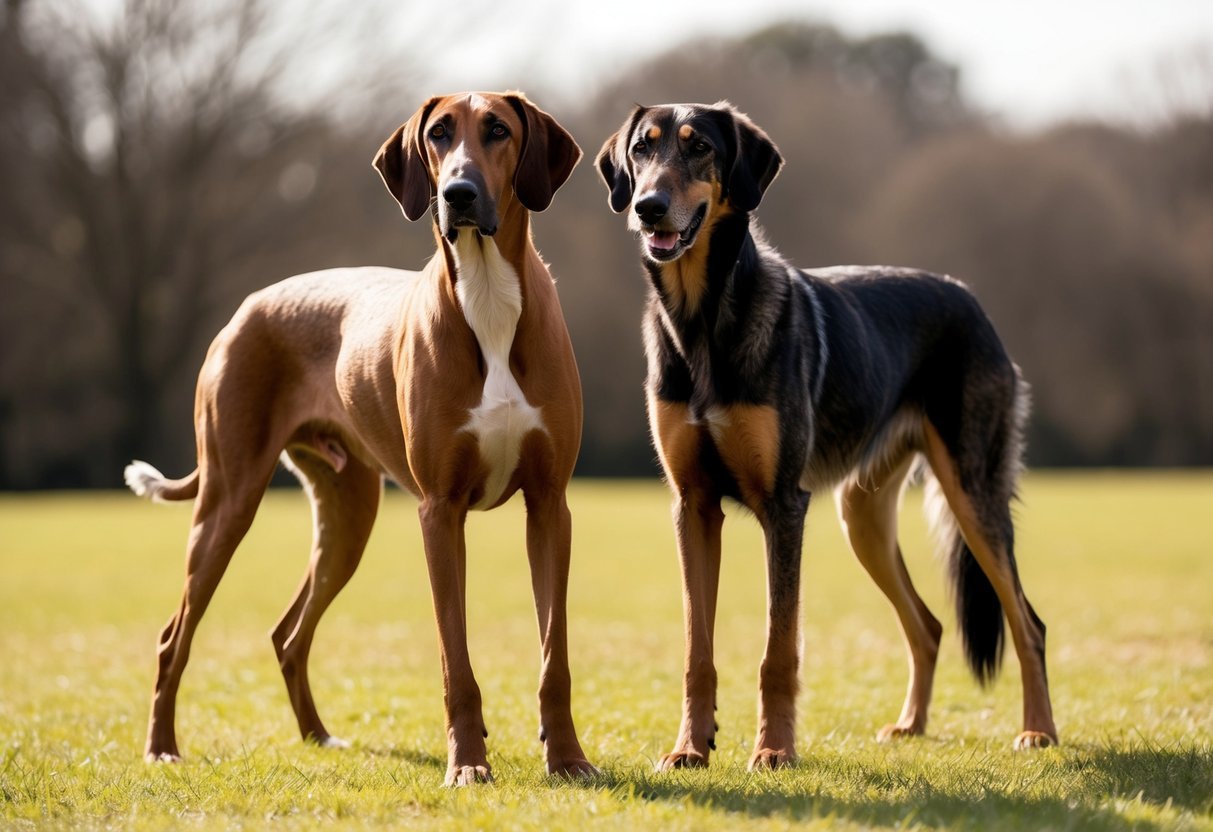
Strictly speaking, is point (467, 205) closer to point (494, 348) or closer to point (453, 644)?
point (494, 348)

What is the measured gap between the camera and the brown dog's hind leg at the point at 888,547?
678cm

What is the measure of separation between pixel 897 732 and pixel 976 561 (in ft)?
3.01

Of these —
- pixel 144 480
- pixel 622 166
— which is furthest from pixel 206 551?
pixel 622 166

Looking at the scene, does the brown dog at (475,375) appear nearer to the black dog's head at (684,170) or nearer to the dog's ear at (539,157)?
the dog's ear at (539,157)

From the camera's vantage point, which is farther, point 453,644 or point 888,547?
point 888,547

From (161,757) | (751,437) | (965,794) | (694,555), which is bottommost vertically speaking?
(161,757)

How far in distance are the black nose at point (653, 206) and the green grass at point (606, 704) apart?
1493 mm

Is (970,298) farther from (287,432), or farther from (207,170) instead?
(207,170)

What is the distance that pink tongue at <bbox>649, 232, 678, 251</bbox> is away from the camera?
535cm

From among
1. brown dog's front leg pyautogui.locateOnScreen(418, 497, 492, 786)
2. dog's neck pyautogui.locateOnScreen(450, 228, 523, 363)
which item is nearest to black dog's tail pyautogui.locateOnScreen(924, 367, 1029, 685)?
dog's neck pyautogui.locateOnScreen(450, 228, 523, 363)

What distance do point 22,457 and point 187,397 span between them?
4.64 metres

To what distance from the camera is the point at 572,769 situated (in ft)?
17.1

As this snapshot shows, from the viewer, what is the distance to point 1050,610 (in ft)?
41.7

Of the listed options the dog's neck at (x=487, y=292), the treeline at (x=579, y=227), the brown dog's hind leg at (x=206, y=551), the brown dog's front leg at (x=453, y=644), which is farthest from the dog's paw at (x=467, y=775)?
the treeline at (x=579, y=227)
